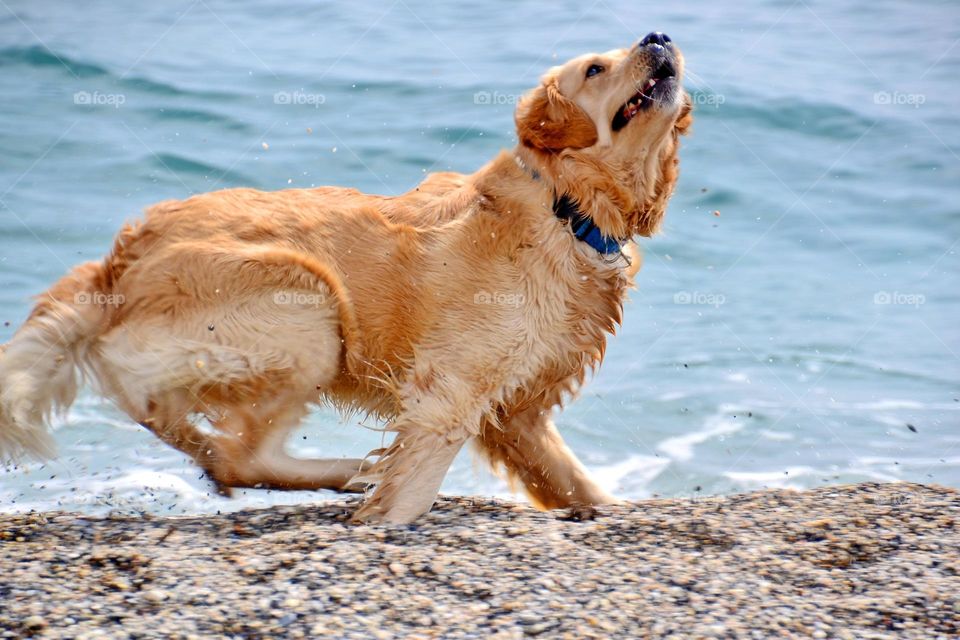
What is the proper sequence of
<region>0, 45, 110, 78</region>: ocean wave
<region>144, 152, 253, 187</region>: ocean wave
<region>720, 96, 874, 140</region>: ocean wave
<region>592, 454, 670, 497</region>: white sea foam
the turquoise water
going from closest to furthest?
<region>592, 454, 670, 497</region>: white sea foam < the turquoise water < <region>144, 152, 253, 187</region>: ocean wave < <region>720, 96, 874, 140</region>: ocean wave < <region>0, 45, 110, 78</region>: ocean wave

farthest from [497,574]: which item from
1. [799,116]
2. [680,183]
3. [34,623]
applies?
[799,116]

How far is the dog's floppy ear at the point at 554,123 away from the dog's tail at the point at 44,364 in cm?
176

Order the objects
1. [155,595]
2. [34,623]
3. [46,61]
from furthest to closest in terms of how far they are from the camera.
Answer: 1. [46,61]
2. [155,595]
3. [34,623]

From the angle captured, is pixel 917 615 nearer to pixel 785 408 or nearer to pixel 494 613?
pixel 494 613

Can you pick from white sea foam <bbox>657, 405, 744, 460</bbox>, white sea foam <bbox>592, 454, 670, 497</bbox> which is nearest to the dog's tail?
white sea foam <bbox>592, 454, 670, 497</bbox>

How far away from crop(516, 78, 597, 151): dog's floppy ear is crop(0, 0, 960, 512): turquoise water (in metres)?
1.08

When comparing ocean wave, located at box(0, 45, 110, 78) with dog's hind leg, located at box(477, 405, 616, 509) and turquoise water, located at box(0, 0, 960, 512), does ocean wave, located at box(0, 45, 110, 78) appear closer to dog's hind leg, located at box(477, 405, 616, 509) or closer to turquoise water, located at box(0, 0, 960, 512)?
turquoise water, located at box(0, 0, 960, 512)

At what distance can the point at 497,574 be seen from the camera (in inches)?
142

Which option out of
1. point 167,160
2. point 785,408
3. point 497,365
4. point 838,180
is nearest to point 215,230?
point 497,365

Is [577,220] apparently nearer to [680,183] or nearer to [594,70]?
[594,70]

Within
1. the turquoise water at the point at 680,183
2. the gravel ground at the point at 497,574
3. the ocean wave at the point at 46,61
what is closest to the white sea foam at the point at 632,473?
the turquoise water at the point at 680,183

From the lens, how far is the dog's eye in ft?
14.4

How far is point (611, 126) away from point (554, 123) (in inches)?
8.4

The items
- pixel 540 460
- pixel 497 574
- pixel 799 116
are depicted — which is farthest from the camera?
pixel 799 116
